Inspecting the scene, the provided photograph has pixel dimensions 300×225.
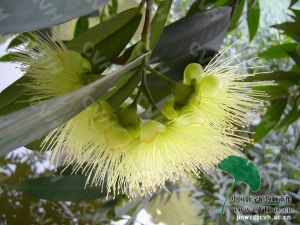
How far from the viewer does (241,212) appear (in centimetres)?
119

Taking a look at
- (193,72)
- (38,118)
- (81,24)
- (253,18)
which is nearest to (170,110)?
(193,72)

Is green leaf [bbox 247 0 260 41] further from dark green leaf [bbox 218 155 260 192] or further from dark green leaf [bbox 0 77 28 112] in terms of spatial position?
dark green leaf [bbox 0 77 28 112]

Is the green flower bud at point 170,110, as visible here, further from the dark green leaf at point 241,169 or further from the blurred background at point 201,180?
the blurred background at point 201,180

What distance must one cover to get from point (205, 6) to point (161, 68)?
0.27 meters

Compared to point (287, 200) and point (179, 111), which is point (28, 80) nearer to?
point (179, 111)

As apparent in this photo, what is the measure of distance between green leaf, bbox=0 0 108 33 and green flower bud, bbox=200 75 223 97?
21 cm

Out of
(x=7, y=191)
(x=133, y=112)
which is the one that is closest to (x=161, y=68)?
(x=133, y=112)

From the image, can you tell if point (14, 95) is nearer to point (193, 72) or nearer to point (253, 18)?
point (193, 72)

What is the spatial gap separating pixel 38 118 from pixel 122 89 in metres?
0.25

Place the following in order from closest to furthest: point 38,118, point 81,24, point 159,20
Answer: point 38,118 < point 159,20 < point 81,24

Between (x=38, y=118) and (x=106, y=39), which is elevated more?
(x=106, y=39)

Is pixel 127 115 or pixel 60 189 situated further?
pixel 60 189

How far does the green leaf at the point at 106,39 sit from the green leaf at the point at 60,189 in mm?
274

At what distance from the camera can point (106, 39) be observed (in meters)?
0.61
